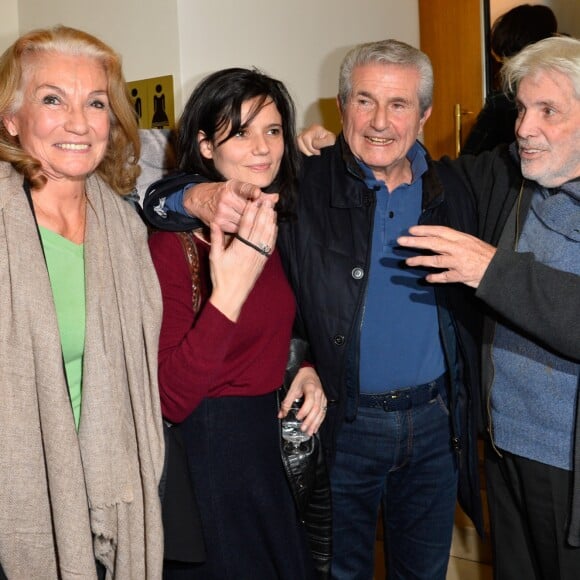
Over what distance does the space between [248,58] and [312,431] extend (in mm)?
1698

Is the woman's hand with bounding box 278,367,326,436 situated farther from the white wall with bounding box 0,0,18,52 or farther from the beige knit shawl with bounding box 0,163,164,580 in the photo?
the white wall with bounding box 0,0,18,52

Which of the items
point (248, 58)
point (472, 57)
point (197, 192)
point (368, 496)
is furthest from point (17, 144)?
point (472, 57)

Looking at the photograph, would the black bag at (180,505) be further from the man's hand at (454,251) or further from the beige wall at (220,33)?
the beige wall at (220,33)

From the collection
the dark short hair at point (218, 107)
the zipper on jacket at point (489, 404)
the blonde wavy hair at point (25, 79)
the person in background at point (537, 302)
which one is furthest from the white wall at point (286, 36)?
the zipper on jacket at point (489, 404)

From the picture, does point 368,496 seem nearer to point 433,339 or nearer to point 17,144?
point 433,339

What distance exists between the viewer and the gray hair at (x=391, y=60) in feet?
6.47

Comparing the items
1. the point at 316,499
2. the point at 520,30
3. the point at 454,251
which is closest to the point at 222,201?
the point at 454,251

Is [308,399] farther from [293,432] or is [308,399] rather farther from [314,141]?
Result: [314,141]

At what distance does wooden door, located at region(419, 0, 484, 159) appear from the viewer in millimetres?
4164

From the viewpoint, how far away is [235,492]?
1.68 meters

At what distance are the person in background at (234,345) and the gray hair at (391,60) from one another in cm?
25

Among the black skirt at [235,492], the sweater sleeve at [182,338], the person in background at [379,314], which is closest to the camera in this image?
the sweater sleeve at [182,338]

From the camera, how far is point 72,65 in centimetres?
157

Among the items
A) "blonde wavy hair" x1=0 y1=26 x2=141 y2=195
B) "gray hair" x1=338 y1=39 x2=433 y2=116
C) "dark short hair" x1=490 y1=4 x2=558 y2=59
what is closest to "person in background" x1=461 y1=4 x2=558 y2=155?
"dark short hair" x1=490 y1=4 x2=558 y2=59
